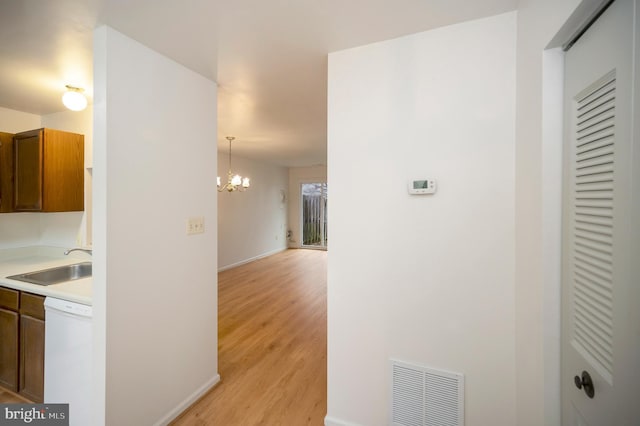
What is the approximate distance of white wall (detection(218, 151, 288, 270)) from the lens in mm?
5762

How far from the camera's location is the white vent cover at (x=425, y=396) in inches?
57.2

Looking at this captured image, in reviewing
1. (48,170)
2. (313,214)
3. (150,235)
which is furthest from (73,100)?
(313,214)

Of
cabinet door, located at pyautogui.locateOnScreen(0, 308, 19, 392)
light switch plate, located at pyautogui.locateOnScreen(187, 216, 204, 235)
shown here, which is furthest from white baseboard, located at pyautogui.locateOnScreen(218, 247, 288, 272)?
light switch plate, located at pyautogui.locateOnScreen(187, 216, 204, 235)

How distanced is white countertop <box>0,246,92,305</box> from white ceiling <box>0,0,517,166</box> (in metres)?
1.55

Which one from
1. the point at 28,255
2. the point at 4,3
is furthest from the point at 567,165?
the point at 28,255

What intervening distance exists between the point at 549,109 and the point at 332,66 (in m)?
1.22

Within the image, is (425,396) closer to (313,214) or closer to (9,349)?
(9,349)

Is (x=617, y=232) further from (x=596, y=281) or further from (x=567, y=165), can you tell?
(x=567, y=165)

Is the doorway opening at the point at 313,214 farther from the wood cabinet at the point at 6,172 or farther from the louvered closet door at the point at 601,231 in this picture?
the louvered closet door at the point at 601,231

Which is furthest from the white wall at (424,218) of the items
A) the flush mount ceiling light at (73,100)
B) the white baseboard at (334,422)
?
the flush mount ceiling light at (73,100)

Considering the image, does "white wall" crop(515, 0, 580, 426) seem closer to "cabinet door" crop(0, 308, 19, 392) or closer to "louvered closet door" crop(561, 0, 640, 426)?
"louvered closet door" crop(561, 0, 640, 426)

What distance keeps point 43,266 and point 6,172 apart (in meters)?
1.00

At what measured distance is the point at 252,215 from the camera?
22.1ft

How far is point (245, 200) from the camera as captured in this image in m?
6.48
